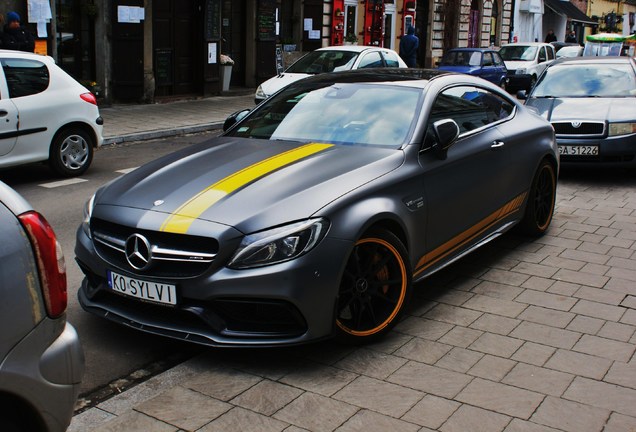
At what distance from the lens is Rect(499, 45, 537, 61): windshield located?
92.9 ft

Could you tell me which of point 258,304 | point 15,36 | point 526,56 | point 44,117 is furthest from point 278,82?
point 526,56

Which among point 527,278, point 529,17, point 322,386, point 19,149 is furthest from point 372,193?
point 529,17

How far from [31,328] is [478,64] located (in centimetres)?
2224

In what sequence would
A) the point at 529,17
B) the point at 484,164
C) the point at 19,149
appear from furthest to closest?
the point at 529,17, the point at 19,149, the point at 484,164

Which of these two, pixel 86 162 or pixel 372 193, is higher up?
pixel 372 193

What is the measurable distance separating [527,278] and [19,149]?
6.15 meters

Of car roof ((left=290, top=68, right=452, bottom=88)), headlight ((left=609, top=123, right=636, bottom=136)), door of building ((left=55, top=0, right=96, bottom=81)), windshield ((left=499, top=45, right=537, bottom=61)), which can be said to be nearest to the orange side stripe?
car roof ((left=290, top=68, right=452, bottom=88))

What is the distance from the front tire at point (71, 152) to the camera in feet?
32.8

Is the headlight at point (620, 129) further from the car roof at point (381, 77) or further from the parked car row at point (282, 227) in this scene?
the car roof at point (381, 77)

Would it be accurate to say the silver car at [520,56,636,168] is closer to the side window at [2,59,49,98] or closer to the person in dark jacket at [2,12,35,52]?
the side window at [2,59,49,98]

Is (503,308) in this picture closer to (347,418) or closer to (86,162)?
(347,418)

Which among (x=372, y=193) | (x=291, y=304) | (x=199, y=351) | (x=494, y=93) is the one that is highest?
(x=494, y=93)

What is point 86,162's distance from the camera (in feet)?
34.2

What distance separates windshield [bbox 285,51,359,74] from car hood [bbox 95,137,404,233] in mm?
Result: 11621
